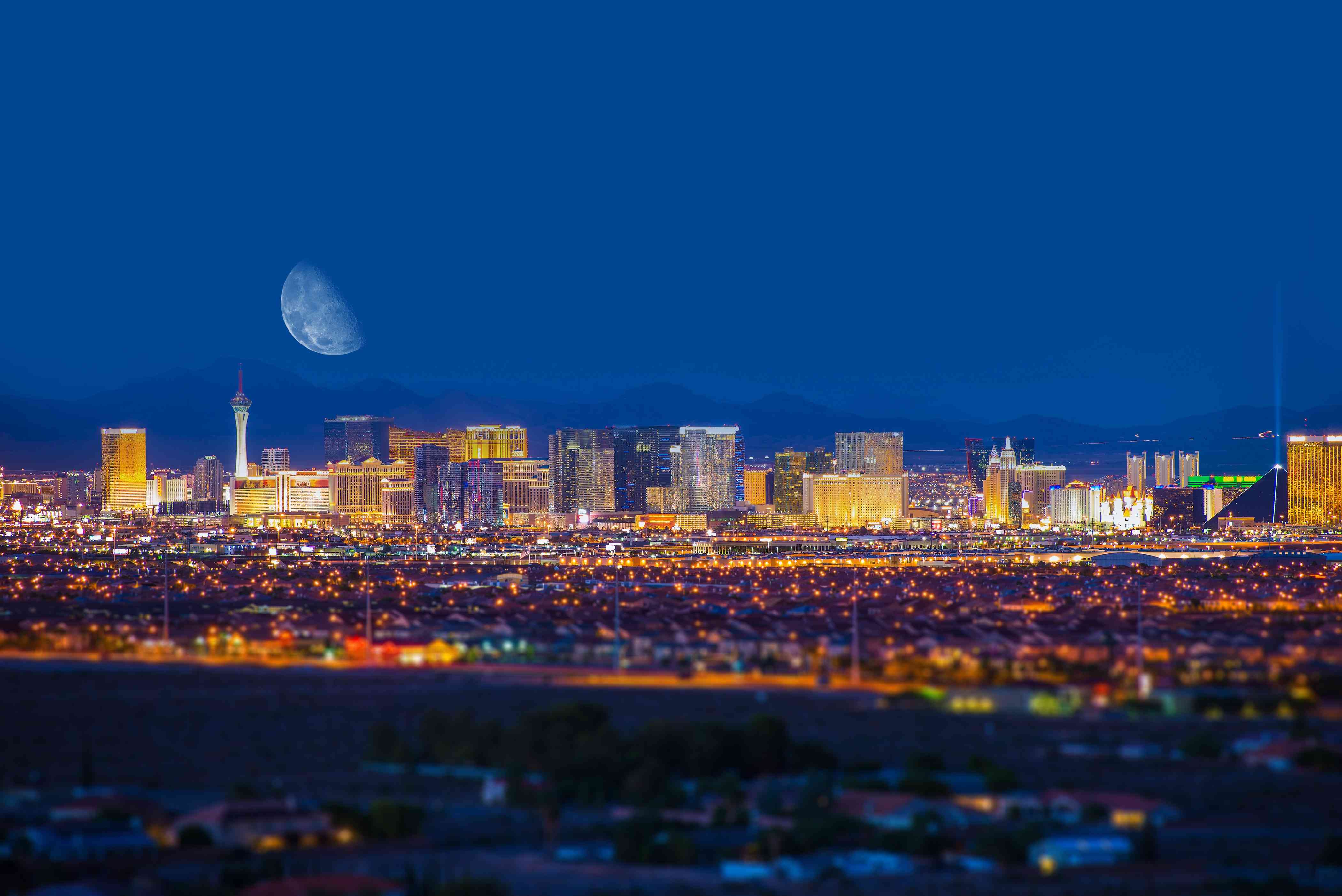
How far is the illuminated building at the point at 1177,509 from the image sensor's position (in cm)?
18350

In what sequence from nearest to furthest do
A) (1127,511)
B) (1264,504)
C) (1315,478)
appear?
(1315,478) → (1264,504) → (1127,511)

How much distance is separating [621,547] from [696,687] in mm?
101063

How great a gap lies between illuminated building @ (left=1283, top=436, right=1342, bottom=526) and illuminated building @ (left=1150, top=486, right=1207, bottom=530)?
4402 millimetres

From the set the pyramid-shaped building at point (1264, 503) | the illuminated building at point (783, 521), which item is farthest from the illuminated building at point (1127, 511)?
the illuminated building at point (783, 521)

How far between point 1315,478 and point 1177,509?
12.1 m

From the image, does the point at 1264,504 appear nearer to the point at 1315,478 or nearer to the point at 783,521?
A: the point at 1315,478

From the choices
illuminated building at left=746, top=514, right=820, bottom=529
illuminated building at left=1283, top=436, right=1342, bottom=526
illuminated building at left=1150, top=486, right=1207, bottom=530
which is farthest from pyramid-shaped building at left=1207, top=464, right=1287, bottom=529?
illuminated building at left=746, top=514, right=820, bottom=529

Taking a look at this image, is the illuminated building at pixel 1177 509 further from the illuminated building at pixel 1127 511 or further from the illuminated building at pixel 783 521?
the illuminated building at pixel 783 521

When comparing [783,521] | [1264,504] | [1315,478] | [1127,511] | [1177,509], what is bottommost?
[783,521]

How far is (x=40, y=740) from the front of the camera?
1321 inches

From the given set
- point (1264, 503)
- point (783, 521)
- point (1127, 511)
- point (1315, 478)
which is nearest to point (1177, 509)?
point (1127, 511)

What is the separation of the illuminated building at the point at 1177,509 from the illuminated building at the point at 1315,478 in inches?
173

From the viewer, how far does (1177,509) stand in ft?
614

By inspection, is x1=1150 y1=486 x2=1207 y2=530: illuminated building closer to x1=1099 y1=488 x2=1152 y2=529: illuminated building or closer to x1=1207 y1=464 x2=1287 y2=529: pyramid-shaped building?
x1=1099 y1=488 x2=1152 y2=529: illuminated building
